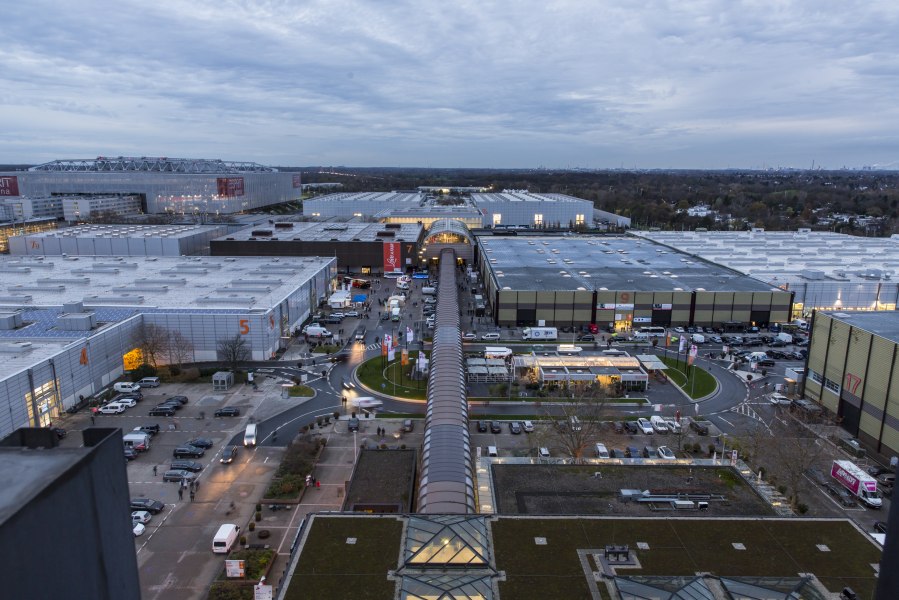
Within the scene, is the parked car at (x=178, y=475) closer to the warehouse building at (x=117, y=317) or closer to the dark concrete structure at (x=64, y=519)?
the warehouse building at (x=117, y=317)

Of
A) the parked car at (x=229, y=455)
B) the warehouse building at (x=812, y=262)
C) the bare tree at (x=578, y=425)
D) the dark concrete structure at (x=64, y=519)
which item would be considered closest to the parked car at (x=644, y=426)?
the bare tree at (x=578, y=425)

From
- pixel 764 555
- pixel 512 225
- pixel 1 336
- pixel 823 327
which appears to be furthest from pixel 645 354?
pixel 512 225

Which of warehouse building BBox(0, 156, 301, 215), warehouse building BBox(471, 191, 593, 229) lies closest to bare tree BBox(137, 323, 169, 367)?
warehouse building BBox(471, 191, 593, 229)

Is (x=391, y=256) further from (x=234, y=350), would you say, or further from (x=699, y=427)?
(x=699, y=427)

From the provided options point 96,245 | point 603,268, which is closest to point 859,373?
point 603,268

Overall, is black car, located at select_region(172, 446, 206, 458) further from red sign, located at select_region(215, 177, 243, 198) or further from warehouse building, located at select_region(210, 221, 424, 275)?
red sign, located at select_region(215, 177, 243, 198)

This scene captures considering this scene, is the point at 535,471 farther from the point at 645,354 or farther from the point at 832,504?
the point at 645,354

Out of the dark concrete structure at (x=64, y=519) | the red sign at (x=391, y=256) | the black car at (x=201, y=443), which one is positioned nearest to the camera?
the dark concrete structure at (x=64, y=519)
